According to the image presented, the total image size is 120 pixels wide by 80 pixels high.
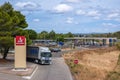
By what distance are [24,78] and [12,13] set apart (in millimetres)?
28405

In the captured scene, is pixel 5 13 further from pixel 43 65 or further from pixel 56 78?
pixel 56 78

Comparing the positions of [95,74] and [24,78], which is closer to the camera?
[24,78]

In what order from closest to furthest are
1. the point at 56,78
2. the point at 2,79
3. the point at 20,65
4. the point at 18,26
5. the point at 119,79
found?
the point at 119,79, the point at 2,79, the point at 56,78, the point at 20,65, the point at 18,26

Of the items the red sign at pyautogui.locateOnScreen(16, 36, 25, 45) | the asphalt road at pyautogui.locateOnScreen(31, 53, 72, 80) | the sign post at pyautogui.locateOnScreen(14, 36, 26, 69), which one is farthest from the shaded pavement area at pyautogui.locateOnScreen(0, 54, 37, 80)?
the red sign at pyautogui.locateOnScreen(16, 36, 25, 45)

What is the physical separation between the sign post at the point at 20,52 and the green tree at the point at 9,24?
36.1ft

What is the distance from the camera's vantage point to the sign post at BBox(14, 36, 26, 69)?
49156mm

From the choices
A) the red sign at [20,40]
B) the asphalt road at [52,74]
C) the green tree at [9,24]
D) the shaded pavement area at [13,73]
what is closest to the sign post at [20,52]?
the red sign at [20,40]

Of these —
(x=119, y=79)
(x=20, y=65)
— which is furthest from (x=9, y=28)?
(x=119, y=79)

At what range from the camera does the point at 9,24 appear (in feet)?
203

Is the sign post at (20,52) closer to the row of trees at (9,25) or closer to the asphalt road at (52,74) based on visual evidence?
the asphalt road at (52,74)

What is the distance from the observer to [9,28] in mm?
62969

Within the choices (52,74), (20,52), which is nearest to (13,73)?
(20,52)

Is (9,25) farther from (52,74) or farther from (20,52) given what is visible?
(52,74)

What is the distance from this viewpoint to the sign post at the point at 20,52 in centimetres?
4916
